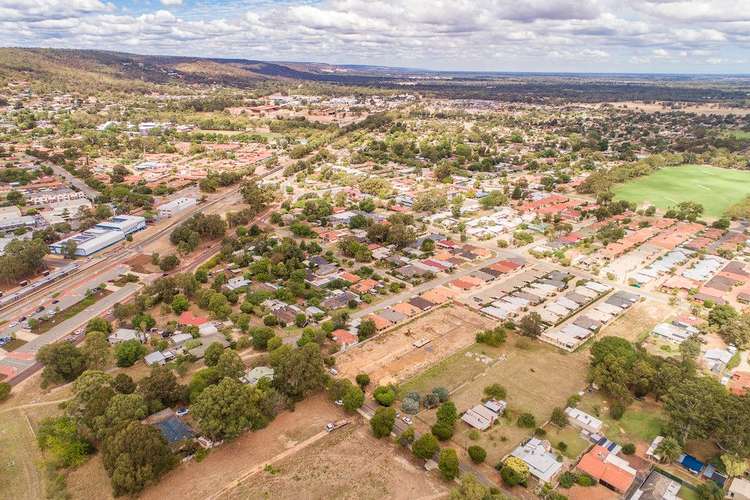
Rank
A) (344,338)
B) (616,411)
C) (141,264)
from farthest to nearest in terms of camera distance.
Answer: (141,264)
(344,338)
(616,411)

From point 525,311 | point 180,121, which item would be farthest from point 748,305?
point 180,121

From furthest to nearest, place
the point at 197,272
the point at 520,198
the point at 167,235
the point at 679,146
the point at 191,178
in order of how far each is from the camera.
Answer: the point at 679,146 < the point at 191,178 < the point at 520,198 < the point at 167,235 < the point at 197,272

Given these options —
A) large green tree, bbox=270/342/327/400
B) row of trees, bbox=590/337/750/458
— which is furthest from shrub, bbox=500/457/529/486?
large green tree, bbox=270/342/327/400

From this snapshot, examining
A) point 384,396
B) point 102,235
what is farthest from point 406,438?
point 102,235

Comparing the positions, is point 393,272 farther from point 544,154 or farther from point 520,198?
point 544,154

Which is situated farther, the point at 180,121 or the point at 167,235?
the point at 180,121

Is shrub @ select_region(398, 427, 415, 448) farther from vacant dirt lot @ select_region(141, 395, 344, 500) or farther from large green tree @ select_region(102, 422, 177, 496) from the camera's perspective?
large green tree @ select_region(102, 422, 177, 496)

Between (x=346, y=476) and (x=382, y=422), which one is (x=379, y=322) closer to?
(x=382, y=422)
